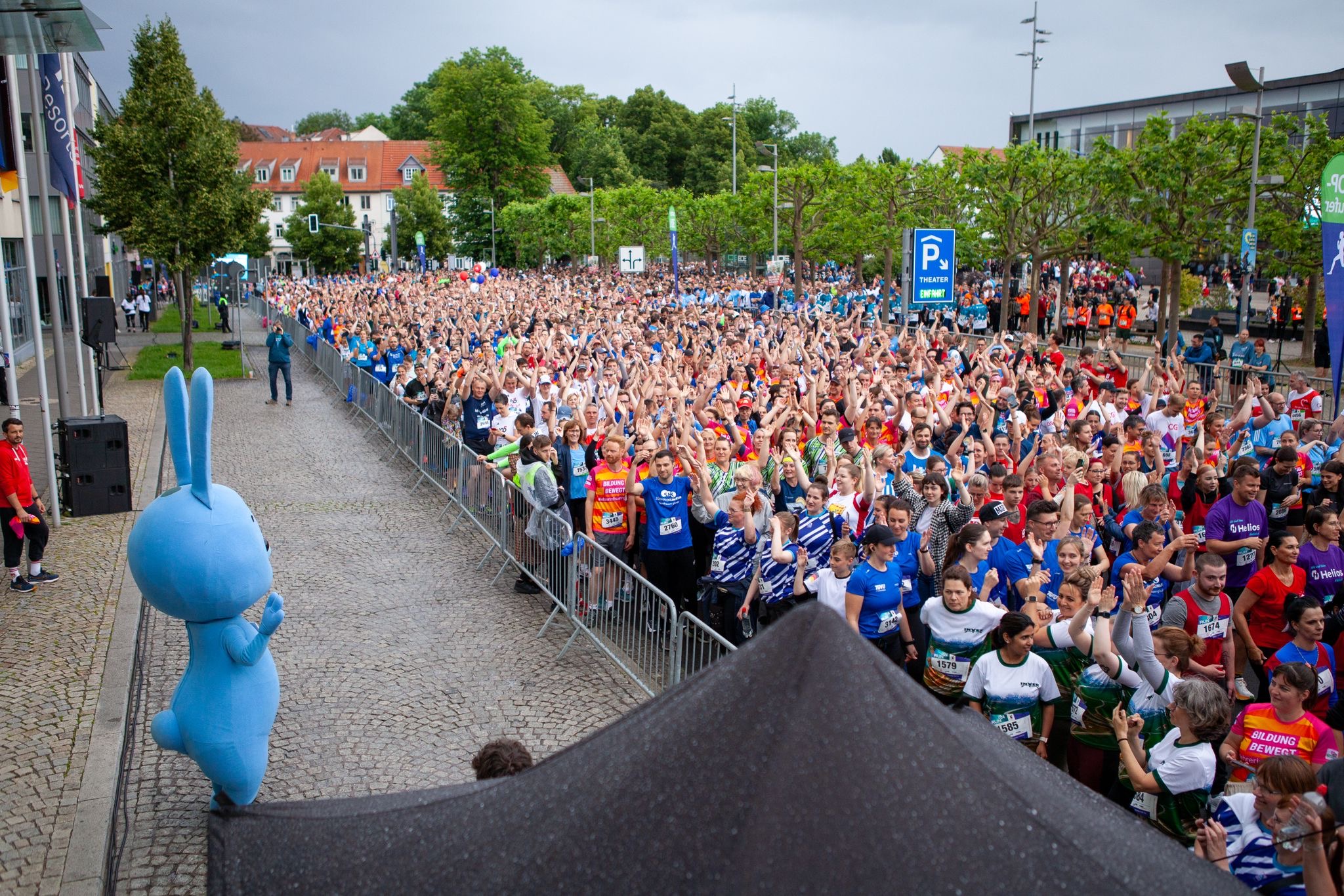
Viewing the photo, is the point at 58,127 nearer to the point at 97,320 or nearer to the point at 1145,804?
the point at 97,320

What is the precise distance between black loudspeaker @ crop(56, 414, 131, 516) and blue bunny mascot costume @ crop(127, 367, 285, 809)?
24.2ft

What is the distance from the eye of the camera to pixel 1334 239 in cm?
1035

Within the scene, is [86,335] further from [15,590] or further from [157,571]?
[157,571]

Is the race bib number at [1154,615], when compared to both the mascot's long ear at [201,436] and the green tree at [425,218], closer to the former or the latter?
the mascot's long ear at [201,436]

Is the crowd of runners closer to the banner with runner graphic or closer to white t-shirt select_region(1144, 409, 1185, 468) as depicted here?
white t-shirt select_region(1144, 409, 1185, 468)

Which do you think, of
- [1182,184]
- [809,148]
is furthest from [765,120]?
[1182,184]

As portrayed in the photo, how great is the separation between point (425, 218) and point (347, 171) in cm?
3577

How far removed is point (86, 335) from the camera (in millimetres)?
16859

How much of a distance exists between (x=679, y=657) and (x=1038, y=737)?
240 centimetres

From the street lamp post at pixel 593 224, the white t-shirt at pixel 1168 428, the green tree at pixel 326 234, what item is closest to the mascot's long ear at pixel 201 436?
the white t-shirt at pixel 1168 428

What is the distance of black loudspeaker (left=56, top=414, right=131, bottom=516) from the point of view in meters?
12.2

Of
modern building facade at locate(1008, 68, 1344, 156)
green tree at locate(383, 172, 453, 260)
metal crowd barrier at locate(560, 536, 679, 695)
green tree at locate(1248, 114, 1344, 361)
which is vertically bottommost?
metal crowd barrier at locate(560, 536, 679, 695)

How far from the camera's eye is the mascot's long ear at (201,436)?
17.9ft

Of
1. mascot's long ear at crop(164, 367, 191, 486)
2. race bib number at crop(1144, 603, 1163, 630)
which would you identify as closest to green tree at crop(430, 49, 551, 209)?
race bib number at crop(1144, 603, 1163, 630)
